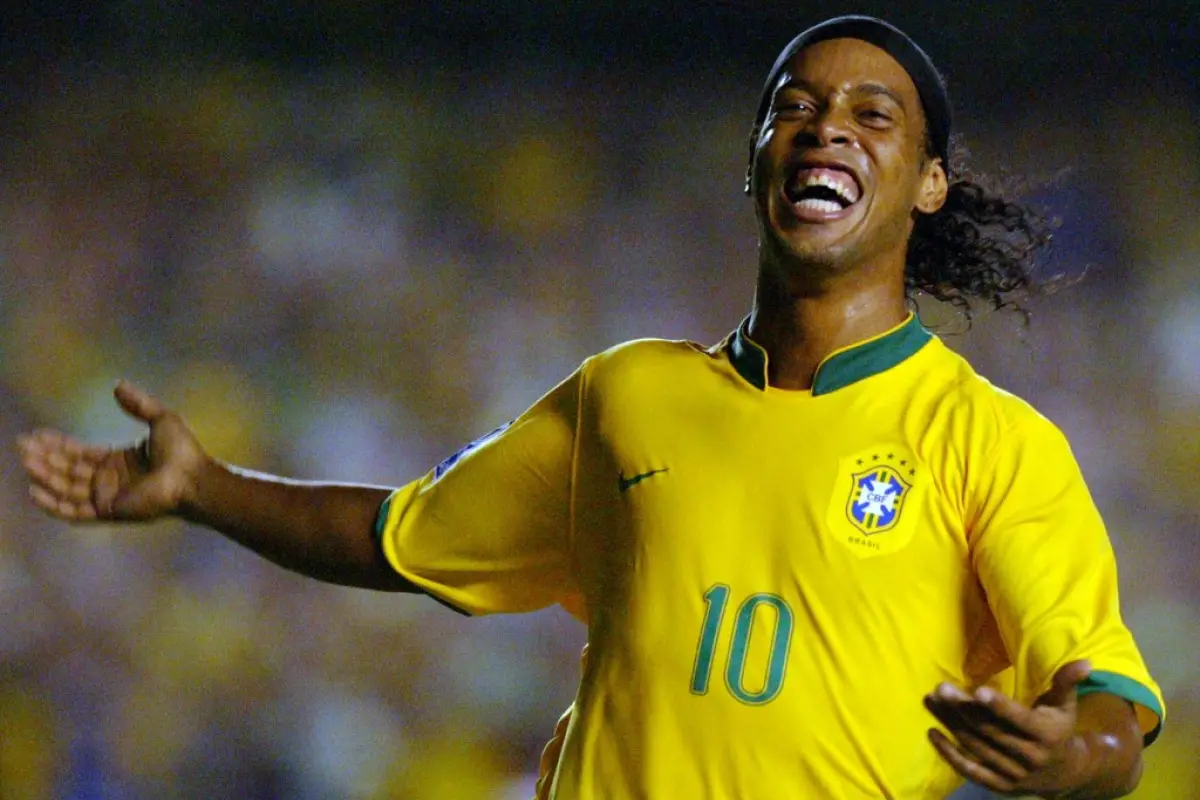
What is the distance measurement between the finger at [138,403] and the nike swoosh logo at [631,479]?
0.52m

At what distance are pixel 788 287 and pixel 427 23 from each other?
2.10 m

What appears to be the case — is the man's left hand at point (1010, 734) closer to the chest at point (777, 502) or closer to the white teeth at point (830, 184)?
the chest at point (777, 502)

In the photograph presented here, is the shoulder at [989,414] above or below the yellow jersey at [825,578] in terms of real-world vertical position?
above

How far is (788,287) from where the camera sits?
1569 millimetres

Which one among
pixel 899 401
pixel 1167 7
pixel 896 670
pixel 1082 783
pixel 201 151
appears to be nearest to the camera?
pixel 1082 783

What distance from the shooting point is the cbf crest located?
136 centimetres

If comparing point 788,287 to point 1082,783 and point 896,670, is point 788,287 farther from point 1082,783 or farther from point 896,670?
point 1082,783

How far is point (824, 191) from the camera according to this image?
154 centimetres

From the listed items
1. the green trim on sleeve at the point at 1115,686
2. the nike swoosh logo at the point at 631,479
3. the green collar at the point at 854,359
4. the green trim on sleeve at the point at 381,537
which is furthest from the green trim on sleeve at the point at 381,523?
the green trim on sleeve at the point at 1115,686

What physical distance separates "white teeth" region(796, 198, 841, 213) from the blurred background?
179 centimetres

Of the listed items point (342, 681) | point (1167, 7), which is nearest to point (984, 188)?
point (1167, 7)

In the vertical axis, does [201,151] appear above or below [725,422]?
above

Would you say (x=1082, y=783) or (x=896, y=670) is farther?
(x=896, y=670)

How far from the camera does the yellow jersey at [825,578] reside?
131cm
